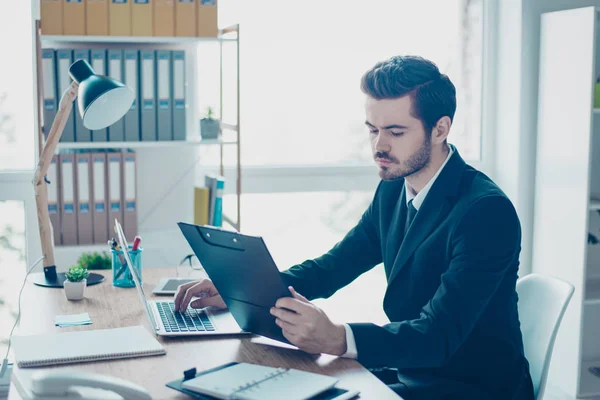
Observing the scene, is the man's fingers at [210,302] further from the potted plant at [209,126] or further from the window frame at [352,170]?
the window frame at [352,170]

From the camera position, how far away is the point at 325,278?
2123 millimetres

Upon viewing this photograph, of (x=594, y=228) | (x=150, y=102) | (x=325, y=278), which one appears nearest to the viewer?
(x=325, y=278)

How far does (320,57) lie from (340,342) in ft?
7.22

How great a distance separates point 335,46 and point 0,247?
5.76 feet

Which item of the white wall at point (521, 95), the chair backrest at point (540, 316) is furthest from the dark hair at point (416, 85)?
the white wall at point (521, 95)

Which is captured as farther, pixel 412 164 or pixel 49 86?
pixel 49 86

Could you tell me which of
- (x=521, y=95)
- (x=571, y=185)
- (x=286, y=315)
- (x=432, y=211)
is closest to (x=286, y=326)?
(x=286, y=315)

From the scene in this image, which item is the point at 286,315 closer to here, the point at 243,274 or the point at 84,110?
the point at 243,274

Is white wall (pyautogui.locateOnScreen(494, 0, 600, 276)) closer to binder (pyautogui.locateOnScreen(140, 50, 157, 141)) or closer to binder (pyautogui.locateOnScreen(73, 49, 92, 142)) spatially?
binder (pyautogui.locateOnScreen(140, 50, 157, 141))

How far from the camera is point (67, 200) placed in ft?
9.80

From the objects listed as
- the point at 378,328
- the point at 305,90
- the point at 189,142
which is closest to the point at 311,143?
the point at 305,90

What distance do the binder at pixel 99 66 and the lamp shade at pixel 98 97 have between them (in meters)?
0.74

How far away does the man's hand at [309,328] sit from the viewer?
1.59 metres

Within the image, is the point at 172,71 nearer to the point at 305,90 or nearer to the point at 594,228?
the point at 305,90
